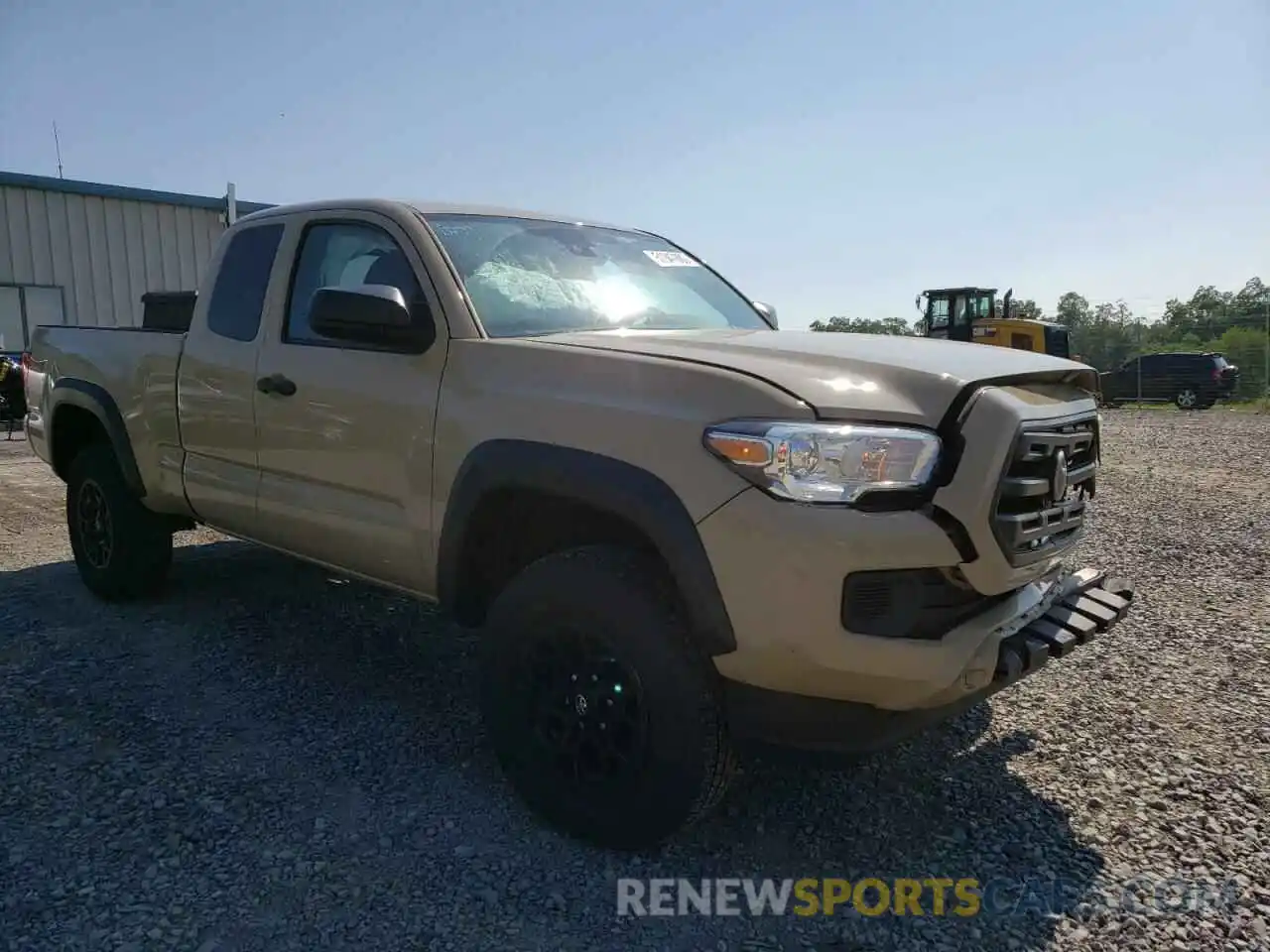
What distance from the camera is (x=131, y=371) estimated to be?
15.2 ft

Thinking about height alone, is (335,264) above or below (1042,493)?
above

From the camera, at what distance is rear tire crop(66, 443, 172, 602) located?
493 centimetres

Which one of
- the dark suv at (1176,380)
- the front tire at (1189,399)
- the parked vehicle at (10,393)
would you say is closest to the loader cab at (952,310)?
the dark suv at (1176,380)

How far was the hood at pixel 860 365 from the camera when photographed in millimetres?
2354

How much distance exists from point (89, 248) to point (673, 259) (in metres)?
14.7

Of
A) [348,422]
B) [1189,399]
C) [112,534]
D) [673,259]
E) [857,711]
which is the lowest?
[1189,399]

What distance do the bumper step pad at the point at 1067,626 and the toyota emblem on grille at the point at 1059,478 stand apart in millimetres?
356

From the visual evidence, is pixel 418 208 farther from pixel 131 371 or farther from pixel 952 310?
pixel 952 310

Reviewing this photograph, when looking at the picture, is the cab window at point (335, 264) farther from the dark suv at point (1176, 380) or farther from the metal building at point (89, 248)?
the dark suv at point (1176, 380)

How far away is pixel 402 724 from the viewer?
11.7 feet

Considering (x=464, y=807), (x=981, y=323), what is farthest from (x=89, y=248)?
(x=981, y=323)

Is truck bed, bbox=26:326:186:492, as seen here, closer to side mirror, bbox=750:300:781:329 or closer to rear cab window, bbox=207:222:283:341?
rear cab window, bbox=207:222:283:341

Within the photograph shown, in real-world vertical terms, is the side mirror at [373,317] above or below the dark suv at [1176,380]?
above

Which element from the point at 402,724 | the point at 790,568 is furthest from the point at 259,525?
the point at 790,568
